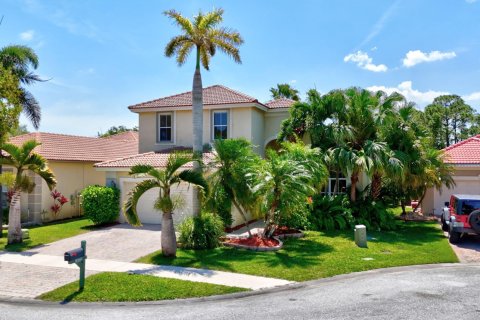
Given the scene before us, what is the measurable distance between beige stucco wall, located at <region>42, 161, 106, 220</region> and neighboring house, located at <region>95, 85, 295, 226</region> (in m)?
3.63

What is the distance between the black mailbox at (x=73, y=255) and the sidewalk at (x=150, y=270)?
4.81 ft

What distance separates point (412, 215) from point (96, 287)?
59.8 feet

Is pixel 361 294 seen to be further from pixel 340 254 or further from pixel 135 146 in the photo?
pixel 135 146

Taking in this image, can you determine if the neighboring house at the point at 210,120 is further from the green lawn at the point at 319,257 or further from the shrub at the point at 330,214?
the green lawn at the point at 319,257

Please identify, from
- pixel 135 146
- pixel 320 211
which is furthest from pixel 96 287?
pixel 135 146

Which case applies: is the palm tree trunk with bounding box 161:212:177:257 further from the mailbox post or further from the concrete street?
the concrete street

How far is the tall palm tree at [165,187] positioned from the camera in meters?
11.7

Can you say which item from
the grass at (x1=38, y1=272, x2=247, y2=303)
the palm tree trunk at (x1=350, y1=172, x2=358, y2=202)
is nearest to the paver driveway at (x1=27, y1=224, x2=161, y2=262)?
the grass at (x1=38, y1=272, x2=247, y2=303)

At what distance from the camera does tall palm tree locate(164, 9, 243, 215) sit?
47.6 feet

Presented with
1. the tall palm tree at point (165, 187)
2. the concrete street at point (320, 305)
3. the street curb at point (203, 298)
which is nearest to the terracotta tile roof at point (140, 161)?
the tall palm tree at point (165, 187)

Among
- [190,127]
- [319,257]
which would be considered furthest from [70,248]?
[190,127]

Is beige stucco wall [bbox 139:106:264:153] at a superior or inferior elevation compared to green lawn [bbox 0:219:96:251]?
superior

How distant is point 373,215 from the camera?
1861cm

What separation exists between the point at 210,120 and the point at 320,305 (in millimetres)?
16005
